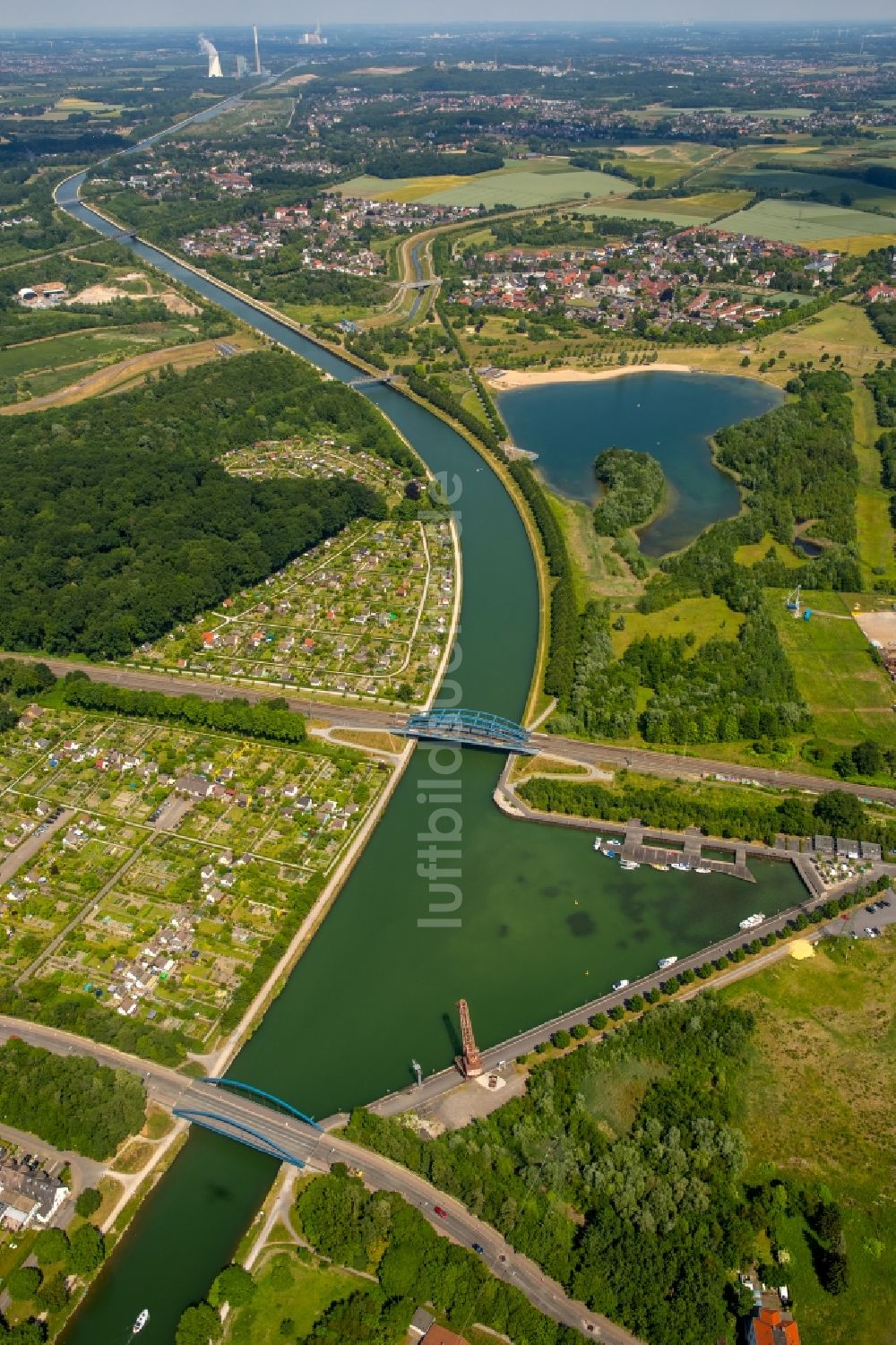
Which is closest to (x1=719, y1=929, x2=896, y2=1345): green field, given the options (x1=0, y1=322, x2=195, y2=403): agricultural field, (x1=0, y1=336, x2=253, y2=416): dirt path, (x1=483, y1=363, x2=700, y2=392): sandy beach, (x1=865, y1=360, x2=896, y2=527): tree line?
(x1=865, y1=360, x2=896, y2=527): tree line

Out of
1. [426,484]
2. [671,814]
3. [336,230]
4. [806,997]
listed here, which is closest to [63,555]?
[426,484]

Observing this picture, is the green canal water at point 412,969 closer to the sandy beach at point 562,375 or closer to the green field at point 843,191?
the sandy beach at point 562,375

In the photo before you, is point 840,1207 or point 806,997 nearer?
point 840,1207

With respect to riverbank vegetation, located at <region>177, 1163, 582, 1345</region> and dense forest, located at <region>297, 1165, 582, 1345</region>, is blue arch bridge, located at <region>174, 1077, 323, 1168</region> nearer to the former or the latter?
dense forest, located at <region>297, 1165, 582, 1345</region>

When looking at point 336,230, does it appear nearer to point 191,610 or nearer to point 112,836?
point 191,610

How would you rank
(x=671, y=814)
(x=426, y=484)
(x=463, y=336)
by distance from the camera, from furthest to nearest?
(x=463, y=336) → (x=426, y=484) → (x=671, y=814)

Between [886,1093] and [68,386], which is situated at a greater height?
[68,386]
